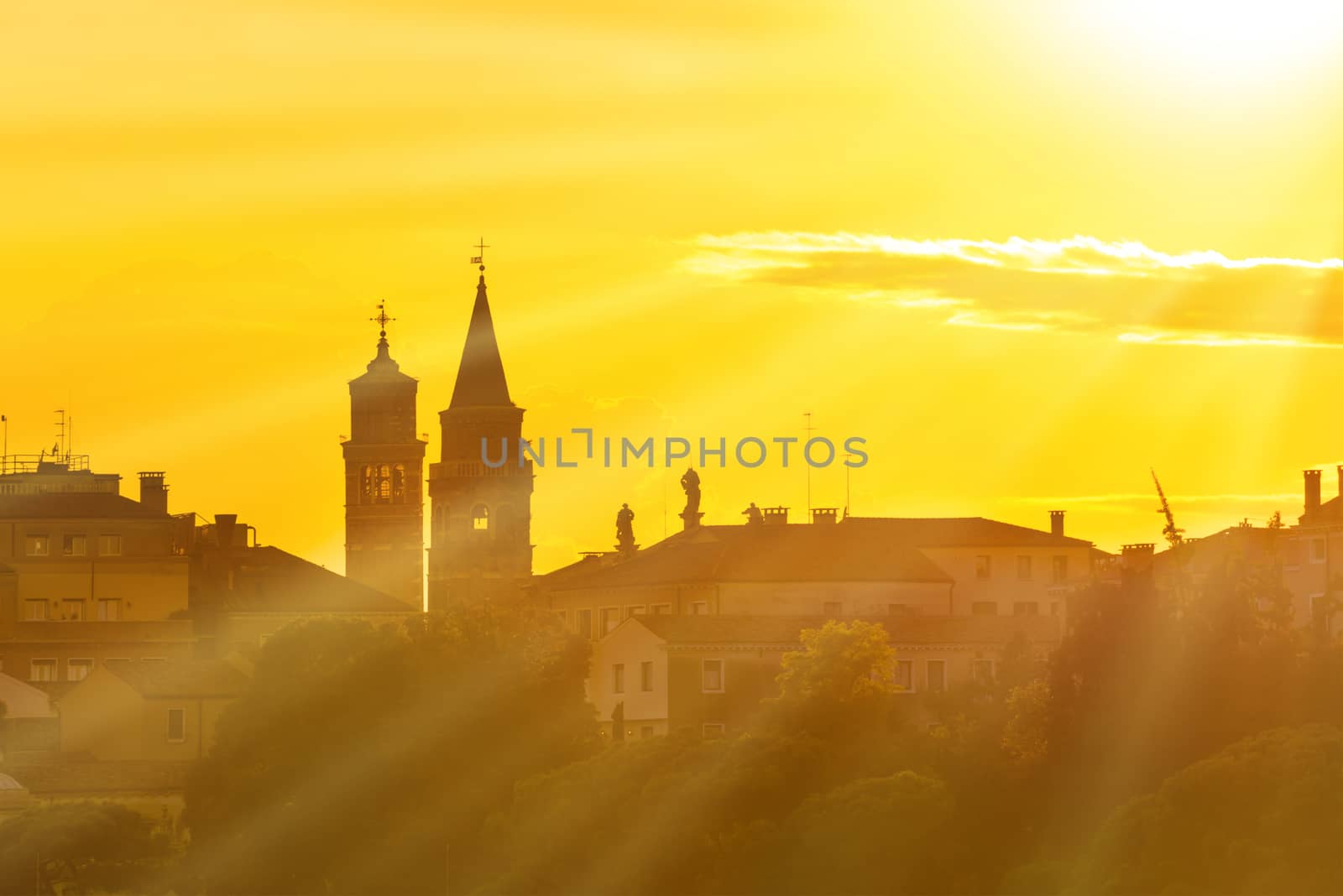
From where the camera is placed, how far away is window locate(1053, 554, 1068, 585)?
11550cm

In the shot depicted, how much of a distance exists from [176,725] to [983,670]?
27498mm

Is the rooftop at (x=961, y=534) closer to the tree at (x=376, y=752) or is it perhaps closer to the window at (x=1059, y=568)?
the window at (x=1059, y=568)

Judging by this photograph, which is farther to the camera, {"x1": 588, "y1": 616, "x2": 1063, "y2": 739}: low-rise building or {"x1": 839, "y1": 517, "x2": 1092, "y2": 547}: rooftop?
{"x1": 839, "y1": 517, "x2": 1092, "y2": 547}: rooftop

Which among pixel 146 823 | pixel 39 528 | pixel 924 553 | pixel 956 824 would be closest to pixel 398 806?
pixel 146 823

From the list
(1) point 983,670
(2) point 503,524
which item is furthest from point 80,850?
(2) point 503,524

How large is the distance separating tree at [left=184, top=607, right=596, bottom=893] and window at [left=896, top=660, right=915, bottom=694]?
514 inches

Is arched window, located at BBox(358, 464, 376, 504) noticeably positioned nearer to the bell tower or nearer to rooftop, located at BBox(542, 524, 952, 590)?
the bell tower

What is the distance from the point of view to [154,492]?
125250mm

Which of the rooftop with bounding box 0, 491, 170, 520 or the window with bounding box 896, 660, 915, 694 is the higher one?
the rooftop with bounding box 0, 491, 170, 520

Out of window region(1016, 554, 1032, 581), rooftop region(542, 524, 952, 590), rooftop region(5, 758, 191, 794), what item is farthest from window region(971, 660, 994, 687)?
rooftop region(5, 758, 191, 794)

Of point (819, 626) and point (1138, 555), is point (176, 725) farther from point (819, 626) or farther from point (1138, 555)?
point (1138, 555)

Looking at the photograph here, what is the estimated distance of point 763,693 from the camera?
9156 centimetres

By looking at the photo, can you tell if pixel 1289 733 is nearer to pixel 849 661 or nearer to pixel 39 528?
pixel 849 661

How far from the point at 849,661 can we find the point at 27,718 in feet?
126
